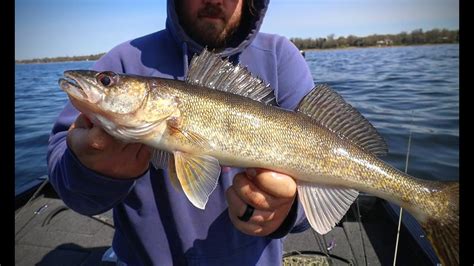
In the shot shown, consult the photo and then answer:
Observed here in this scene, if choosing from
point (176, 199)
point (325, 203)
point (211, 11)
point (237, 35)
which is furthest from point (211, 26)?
point (325, 203)

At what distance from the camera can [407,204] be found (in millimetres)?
2344

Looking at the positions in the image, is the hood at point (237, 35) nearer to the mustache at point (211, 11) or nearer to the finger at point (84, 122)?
the mustache at point (211, 11)

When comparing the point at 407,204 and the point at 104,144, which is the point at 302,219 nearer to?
the point at 407,204

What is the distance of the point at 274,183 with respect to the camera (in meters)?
2.12

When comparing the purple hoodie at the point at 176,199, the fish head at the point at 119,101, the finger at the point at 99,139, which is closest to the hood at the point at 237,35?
the purple hoodie at the point at 176,199

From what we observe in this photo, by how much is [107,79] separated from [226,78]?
748 millimetres

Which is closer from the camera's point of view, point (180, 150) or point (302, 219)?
point (180, 150)

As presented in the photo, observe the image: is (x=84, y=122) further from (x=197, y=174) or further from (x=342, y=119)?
(x=342, y=119)

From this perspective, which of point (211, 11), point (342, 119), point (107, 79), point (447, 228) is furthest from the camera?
point (211, 11)

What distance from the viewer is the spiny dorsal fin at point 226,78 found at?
2361 mm

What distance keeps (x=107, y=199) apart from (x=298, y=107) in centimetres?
138
